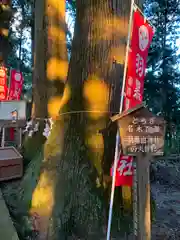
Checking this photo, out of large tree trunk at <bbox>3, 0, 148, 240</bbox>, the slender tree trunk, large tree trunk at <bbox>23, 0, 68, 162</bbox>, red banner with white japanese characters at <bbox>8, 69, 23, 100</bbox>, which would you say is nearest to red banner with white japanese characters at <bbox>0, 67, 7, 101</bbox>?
red banner with white japanese characters at <bbox>8, 69, 23, 100</bbox>

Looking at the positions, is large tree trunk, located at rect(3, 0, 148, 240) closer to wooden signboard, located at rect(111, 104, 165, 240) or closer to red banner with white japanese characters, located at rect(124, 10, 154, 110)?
red banner with white japanese characters, located at rect(124, 10, 154, 110)

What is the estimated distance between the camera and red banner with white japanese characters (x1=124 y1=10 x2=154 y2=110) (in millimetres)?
3074

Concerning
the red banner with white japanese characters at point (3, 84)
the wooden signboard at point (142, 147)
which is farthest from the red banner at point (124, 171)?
the red banner with white japanese characters at point (3, 84)

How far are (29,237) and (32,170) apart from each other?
1.31 m

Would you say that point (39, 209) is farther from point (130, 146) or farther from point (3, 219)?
point (130, 146)

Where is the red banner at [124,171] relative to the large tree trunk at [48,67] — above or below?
below

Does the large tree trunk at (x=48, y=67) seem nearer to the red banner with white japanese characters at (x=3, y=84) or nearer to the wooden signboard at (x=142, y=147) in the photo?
the wooden signboard at (x=142, y=147)

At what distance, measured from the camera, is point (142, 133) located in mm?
2672

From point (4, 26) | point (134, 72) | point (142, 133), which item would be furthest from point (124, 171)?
point (4, 26)

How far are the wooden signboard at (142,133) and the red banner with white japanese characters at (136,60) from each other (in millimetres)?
487

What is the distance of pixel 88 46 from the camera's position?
3.80 meters

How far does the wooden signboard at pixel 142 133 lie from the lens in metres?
2.64

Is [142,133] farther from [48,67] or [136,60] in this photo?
[48,67]

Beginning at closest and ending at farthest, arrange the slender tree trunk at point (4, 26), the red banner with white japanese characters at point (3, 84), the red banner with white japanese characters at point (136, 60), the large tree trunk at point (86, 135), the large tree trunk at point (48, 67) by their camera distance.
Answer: the red banner with white japanese characters at point (136, 60)
the large tree trunk at point (86, 135)
the large tree trunk at point (48, 67)
the red banner with white japanese characters at point (3, 84)
the slender tree trunk at point (4, 26)
